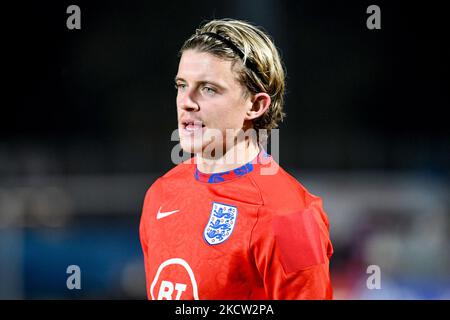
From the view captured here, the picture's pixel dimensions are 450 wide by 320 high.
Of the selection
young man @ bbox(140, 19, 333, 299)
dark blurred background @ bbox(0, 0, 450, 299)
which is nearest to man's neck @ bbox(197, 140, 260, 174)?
young man @ bbox(140, 19, 333, 299)

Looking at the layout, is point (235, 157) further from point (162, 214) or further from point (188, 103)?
point (162, 214)

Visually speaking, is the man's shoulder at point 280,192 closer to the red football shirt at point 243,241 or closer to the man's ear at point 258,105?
the red football shirt at point 243,241

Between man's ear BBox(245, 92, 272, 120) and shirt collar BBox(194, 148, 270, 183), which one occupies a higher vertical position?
man's ear BBox(245, 92, 272, 120)

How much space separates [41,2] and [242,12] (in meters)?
2.66

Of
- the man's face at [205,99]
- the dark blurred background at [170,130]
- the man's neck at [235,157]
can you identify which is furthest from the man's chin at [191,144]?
the dark blurred background at [170,130]

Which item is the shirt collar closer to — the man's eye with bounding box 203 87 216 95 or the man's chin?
the man's chin

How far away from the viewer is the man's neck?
2494 mm

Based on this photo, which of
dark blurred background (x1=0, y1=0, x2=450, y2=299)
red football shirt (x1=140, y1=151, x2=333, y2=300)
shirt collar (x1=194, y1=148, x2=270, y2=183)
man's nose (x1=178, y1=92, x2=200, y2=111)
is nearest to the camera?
→ red football shirt (x1=140, y1=151, x2=333, y2=300)

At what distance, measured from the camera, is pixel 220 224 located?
7.79ft

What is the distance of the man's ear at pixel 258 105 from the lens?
8.26 feet

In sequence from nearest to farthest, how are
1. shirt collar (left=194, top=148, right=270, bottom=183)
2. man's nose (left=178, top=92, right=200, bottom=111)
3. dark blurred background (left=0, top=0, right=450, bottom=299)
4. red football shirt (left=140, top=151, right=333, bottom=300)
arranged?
red football shirt (left=140, top=151, right=333, bottom=300), man's nose (left=178, top=92, right=200, bottom=111), shirt collar (left=194, top=148, right=270, bottom=183), dark blurred background (left=0, top=0, right=450, bottom=299)

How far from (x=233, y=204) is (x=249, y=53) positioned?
0.64 meters

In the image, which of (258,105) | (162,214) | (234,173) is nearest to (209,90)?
(258,105)
